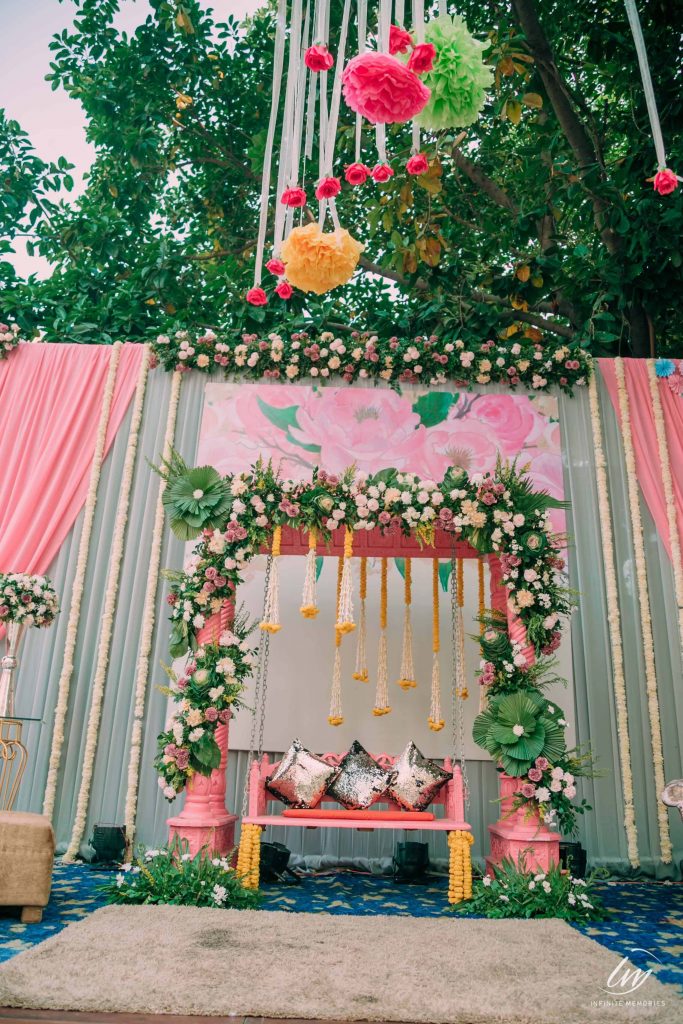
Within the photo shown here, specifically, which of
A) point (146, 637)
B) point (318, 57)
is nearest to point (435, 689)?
point (146, 637)

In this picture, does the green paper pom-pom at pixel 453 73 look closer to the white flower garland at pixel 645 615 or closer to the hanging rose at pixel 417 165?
the hanging rose at pixel 417 165

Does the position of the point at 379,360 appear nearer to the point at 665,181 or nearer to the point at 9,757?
the point at 665,181

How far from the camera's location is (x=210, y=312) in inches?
299

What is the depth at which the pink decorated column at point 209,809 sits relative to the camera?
13.0ft

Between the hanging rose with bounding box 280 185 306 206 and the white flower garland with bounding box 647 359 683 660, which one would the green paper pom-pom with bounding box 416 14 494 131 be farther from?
the white flower garland with bounding box 647 359 683 660

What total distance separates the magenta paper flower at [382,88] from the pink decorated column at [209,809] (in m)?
2.84

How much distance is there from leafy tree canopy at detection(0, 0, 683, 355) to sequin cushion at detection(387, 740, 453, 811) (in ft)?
11.5

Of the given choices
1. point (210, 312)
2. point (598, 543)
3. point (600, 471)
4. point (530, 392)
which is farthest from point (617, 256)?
point (210, 312)

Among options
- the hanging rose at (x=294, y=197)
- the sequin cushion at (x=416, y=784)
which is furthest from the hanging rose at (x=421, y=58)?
the sequin cushion at (x=416, y=784)

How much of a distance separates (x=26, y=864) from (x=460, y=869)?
7.05ft

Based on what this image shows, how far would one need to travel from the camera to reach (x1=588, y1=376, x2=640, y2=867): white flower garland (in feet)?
17.2

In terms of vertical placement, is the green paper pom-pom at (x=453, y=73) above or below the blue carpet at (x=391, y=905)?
above

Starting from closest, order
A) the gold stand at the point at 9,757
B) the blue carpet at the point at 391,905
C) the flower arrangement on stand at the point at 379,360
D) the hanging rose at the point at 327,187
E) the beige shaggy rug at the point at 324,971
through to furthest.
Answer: the beige shaggy rug at the point at 324,971
the hanging rose at the point at 327,187
the blue carpet at the point at 391,905
the gold stand at the point at 9,757
the flower arrangement on stand at the point at 379,360

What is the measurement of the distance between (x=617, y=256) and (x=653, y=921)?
498cm
